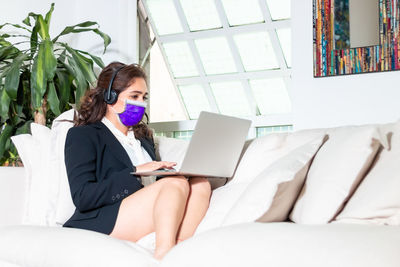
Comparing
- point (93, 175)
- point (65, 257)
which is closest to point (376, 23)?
point (93, 175)

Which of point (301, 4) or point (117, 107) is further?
point (301, 4)

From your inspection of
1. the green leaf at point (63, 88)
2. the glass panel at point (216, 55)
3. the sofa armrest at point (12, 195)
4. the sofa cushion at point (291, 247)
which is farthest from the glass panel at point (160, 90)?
the sofa cushion at point (291, 247)

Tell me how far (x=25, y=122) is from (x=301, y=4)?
6.97 ft

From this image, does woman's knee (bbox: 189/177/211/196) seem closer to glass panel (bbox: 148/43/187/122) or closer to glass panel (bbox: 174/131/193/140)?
glass panel (bbox: 174/131/193/140)

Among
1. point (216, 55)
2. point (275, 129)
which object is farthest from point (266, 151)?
point (216, 55)

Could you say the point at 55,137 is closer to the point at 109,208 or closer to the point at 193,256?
the point at 109,208

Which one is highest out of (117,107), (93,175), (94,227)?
(117,107)

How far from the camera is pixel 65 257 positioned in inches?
70.8

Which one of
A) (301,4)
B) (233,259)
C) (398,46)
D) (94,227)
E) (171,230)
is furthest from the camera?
(301,4)

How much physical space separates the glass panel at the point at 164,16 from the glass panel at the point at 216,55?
10.2 inches

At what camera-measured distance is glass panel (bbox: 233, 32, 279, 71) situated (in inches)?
206

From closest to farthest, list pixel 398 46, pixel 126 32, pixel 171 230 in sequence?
pixel 171 230
pixel 398 46
pixel 126 32

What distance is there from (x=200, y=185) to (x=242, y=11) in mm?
3118

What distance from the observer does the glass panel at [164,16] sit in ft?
17.5
